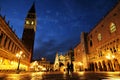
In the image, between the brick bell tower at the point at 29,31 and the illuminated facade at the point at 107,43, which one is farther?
the brick bell tower at the point at 29,31

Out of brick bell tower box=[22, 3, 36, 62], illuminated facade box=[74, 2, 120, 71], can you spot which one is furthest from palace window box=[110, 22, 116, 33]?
brick bell tower box=[22, 3, 36, 62]

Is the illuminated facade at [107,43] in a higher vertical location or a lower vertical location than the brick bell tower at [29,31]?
lower

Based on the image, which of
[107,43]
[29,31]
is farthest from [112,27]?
[29,31]

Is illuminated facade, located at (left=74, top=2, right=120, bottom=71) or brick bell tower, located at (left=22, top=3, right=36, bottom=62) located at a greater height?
brick bell tower, located at (left=22, top=3, right=36, bottom=62)

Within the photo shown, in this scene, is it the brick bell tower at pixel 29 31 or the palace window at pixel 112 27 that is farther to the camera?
the brick bell tower at pixel 29 31

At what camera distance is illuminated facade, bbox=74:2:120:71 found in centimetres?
3362

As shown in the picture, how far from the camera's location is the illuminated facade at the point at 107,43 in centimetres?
3362

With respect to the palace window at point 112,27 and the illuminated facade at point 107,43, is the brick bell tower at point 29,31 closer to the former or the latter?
the illuminated facade at point 107,43

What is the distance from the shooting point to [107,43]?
40.2 m

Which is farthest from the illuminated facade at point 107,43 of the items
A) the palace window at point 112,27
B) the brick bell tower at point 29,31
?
the brick bell tower at point 29,31

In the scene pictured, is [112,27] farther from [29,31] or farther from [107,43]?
[29,31]

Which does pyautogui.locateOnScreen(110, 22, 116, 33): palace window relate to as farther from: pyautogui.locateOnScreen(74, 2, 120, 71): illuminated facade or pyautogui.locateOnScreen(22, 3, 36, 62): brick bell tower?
pyautogui.locateOnScreen(22, 3, 36, 62): brick bell tower

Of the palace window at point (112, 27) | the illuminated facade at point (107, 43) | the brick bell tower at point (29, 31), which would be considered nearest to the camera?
the illuminated facade at point (107, 43)

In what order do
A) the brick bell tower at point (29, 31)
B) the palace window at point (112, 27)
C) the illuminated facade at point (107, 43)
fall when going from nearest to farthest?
the illuminated facade at point (107, 43)
the palace window at point (112, 27)
the brick bell tower at point (29, 31)
